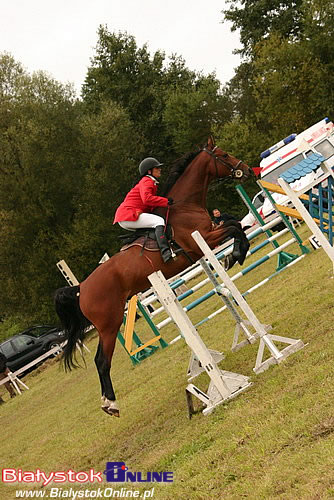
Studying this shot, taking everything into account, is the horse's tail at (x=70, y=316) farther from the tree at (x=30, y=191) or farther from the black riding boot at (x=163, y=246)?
the tree at (x=30, y=191)

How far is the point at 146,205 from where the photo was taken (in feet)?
22.3

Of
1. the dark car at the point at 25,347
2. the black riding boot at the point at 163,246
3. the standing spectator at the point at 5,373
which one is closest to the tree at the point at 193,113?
the dark car at the point at 25,347

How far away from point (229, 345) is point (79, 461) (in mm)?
2550

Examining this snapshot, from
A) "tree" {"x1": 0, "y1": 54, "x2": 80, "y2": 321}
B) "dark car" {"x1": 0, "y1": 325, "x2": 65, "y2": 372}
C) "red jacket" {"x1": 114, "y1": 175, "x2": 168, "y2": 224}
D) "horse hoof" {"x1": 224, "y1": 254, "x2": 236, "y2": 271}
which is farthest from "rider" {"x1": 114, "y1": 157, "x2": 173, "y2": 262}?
"tree" {"x1": 0, "y1": 54, "x2": 80, "y2": 321}

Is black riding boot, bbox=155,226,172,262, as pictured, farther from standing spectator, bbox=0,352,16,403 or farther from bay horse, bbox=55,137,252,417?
standing spectator, bbox=0,352,16,403

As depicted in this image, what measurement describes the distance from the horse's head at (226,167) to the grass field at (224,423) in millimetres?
1791

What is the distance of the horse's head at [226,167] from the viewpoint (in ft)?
23.8

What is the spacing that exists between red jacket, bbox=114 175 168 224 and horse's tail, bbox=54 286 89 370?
45.0 inches

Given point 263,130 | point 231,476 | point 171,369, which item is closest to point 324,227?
point 171,369

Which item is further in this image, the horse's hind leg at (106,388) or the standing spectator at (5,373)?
the standing spectator at (5,373)

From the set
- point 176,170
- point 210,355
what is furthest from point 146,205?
point 210,355

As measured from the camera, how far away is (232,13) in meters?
39.7

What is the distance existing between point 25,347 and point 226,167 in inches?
557

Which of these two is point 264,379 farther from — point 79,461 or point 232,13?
point 232,13
